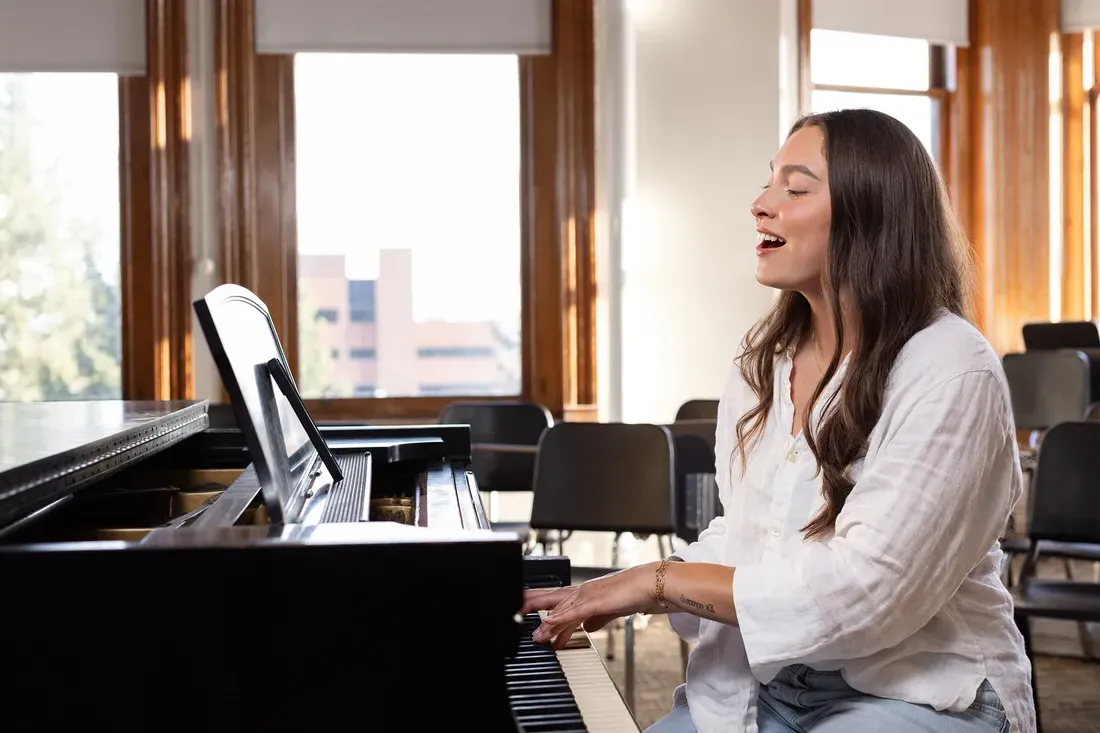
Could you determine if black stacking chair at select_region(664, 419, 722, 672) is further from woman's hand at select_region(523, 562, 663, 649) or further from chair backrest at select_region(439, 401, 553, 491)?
woman's hand at select_region(523, 562, 663, 649)

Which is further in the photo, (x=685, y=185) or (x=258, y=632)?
(x=685, y=185)

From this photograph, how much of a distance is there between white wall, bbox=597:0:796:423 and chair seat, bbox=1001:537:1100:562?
1593 millimetres

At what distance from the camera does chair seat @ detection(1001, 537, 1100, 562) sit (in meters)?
3.37

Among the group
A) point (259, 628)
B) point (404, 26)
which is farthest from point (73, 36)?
point (259, 628)

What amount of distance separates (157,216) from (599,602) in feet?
13.5

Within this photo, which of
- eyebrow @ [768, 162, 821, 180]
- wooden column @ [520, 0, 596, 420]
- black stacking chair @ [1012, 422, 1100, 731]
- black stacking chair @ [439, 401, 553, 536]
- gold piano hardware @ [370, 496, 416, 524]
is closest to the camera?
eyebrow @ [768, 162, 821, 180]

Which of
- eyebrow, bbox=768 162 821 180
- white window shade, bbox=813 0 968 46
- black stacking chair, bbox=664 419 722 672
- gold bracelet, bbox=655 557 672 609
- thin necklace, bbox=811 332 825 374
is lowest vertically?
black stacking chair, bbox=664 419 722 672

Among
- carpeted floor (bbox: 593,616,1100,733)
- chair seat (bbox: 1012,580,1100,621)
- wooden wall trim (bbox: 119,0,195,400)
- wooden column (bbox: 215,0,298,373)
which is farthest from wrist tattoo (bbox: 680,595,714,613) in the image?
wooden wall trim (bbox: 119,0,195,400)

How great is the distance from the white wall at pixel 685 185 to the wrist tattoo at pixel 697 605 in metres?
3.59

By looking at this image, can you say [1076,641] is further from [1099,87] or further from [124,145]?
[124,145]

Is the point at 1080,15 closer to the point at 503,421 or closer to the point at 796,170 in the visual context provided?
the point at 503,421

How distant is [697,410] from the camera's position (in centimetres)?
438

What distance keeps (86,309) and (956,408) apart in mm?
4554

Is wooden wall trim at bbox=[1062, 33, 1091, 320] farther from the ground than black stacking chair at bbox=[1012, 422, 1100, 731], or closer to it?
farther from the ground
